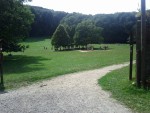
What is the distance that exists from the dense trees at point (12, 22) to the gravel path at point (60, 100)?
76.2ft

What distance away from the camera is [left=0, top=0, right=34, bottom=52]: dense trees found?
38.2 meters

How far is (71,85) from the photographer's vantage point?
16.0 metres

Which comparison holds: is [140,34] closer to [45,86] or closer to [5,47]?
[45,86]

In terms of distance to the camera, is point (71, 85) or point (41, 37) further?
point (41, 37)

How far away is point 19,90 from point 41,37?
109 metres

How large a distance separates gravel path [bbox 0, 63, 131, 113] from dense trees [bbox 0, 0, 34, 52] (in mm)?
23240

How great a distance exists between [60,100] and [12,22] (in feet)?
92.6

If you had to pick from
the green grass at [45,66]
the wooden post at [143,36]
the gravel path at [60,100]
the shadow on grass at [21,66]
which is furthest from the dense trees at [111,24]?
the wooden post at [143,36]

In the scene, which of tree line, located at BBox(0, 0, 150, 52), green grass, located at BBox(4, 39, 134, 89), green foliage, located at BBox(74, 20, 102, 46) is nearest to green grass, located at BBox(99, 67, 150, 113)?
green grass, located at BBox(4, 39, 134, 89)

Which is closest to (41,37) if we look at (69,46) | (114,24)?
(114,24)

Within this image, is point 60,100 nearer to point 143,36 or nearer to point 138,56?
point 138,56

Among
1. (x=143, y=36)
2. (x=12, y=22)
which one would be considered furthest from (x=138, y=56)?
(x=12, y=22)

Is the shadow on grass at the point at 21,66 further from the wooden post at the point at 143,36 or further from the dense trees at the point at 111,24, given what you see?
the dense trees at the point at 111,24

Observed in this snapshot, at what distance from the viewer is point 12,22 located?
3925 cm
